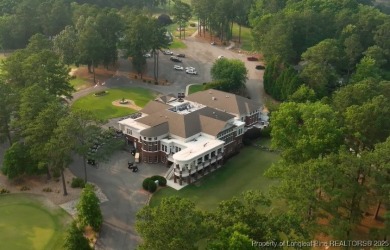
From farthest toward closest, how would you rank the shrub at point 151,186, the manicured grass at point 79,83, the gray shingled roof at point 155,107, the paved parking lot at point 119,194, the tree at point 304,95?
the manicured grass at point 79,83 < the tree at point 304,95 < the gray shingled roof at point 155,107 < the shrub at point 151,186 < the paved parking lot at point 119,194

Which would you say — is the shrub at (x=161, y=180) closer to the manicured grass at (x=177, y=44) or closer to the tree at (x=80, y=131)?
the tree at (x=80, y=131)

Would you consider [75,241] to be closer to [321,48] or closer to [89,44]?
[89,44]

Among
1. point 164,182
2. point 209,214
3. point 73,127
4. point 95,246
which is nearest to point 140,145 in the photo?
Answer: point 164,182

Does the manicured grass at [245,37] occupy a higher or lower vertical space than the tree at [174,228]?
lower

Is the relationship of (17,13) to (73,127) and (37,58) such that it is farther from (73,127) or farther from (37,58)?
(73,127)

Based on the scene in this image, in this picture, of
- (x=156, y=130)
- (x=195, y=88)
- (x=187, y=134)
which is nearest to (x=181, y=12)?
(x=195, y=88)

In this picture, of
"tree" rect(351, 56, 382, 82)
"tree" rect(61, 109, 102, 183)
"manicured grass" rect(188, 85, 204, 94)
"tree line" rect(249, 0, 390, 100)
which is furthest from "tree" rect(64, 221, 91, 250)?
"tree" rect(351, 56, 382, 82)

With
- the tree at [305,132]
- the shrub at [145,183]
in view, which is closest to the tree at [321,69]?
the tree at [305,132]
